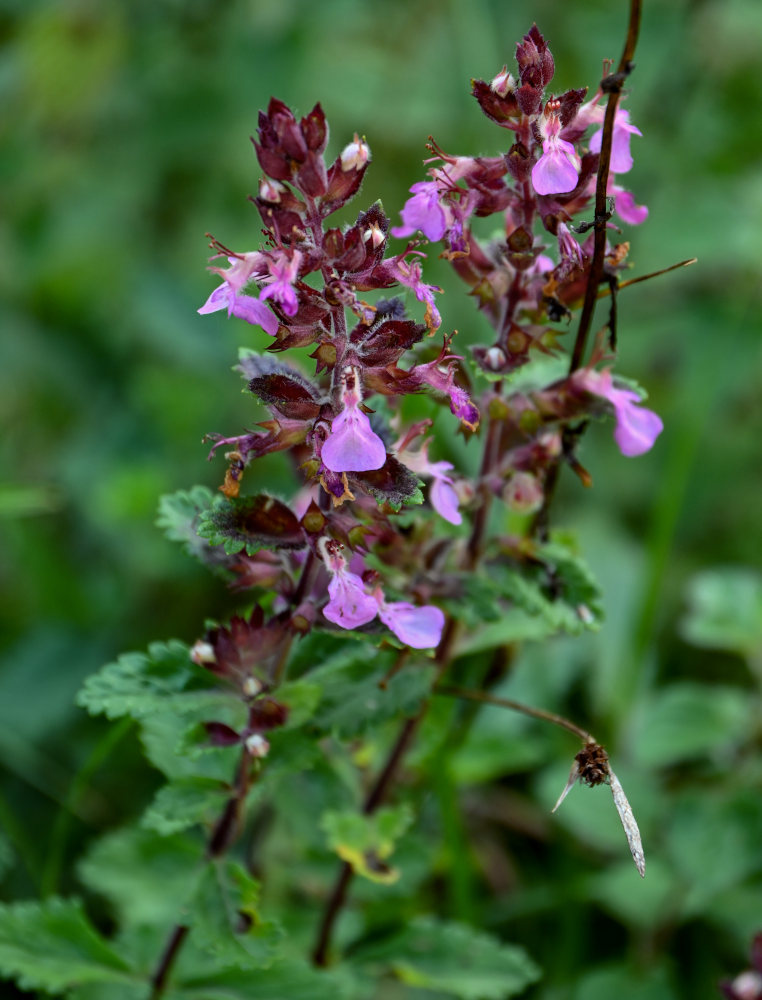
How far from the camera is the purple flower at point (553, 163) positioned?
1.49 meters

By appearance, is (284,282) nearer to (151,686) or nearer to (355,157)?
(355,157)

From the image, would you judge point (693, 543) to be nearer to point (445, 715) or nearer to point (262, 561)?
point (445, 715)

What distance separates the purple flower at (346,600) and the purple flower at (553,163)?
0.62 m

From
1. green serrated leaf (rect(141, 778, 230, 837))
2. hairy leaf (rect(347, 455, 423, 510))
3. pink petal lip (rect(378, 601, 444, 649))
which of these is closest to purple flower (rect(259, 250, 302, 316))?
hairy leaf (rect(347, 455, 423, 510))

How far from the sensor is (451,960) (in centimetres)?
218

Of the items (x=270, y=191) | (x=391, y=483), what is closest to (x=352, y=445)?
(x=391, y=483)

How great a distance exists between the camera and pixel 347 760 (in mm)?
2299

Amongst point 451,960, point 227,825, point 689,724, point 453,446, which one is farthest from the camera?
point 453,446

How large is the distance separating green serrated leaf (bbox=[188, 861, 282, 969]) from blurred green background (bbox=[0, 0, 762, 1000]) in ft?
2.51

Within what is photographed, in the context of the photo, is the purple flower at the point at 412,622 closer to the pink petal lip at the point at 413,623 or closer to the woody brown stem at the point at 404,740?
the pink petal lip at the point at 413,623

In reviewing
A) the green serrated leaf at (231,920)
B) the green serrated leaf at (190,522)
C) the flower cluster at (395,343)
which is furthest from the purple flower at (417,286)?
the green serrated leaf at (231,920)

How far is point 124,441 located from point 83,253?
0.88 meters

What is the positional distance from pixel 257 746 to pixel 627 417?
0.81 metres

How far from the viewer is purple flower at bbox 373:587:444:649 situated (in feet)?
4.93
